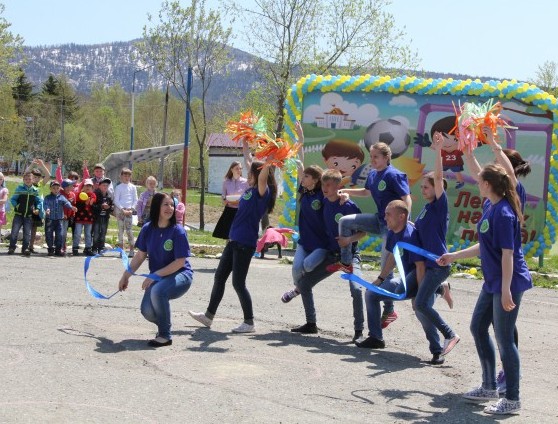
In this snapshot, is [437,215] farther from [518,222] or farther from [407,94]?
[407,94]

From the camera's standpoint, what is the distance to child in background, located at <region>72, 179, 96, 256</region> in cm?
1752

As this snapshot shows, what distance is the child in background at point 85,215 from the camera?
57.5 ft

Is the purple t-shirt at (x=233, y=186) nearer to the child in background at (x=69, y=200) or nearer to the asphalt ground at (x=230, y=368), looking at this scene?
the asphalt ground at (x=230, y=368)

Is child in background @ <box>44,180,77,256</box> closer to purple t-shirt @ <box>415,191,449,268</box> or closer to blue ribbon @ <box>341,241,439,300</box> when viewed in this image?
blue ribbon @ <box>341,241,439,300</box>

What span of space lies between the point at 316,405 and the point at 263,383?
2.32 feet

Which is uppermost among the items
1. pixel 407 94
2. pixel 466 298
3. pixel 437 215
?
pixel 407 94

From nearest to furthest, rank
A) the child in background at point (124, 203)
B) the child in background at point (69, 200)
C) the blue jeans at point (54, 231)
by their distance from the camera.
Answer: the blue jeans at point (54, 231) → the child in background at point (69, 200) → the child in background at point (124, 203)

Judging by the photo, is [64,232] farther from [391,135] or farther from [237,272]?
[237,272]

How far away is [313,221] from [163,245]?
1681 millimetres

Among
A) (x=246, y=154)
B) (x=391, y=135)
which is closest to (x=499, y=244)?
(x=246, y=154)

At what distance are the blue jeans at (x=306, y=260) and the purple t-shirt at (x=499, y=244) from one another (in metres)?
2.96

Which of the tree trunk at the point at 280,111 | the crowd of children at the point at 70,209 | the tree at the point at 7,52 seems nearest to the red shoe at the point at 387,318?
the crowd of children at the point at 70,209

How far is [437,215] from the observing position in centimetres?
828

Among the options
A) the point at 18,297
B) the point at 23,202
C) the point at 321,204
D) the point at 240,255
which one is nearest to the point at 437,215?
the point at 321,204
